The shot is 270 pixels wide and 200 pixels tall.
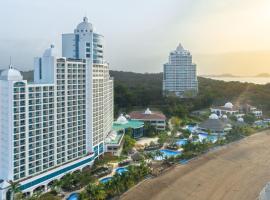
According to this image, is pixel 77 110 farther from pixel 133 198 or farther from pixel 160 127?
pixel 160 127

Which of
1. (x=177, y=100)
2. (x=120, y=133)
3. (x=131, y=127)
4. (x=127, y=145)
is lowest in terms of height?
(x=127, y=145)

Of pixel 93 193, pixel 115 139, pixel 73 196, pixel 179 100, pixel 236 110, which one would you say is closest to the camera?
pixel 93 193

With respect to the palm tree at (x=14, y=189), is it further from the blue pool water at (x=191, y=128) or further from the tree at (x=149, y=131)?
the blue pool water at (x=191, y=128)

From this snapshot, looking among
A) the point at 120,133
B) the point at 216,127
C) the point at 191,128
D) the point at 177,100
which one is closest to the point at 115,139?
the point at 120,133

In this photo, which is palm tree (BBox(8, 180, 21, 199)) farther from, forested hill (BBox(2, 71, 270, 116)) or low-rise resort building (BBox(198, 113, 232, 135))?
forested hill (BBox(2, 71, 270, 116))

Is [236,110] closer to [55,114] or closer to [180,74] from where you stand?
[180,74]

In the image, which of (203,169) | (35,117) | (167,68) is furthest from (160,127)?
(167,68)

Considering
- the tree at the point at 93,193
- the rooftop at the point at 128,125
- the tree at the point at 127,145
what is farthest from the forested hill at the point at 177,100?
the tree at the point at 93,193
